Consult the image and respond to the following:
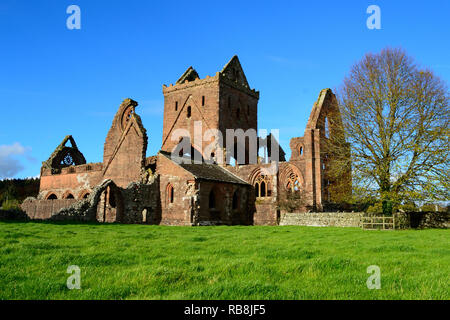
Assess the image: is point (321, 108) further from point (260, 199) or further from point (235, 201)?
point (235, 201)

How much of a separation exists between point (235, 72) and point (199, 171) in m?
19.1

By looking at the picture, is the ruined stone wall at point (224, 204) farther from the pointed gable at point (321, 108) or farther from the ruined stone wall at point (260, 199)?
the pointed gable at point (321, 108)

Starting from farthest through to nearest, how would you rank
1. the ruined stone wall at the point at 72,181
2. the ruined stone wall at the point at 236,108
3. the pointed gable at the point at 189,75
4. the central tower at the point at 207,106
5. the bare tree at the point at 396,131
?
the pointed gable at the point at 189,75
the ruined stone wall at the point at 236,108
the central tower at the point at 207,106
the ruined stone wall at the point at 72,181
the bare tree at the point at 396,131

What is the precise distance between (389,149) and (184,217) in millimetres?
16011

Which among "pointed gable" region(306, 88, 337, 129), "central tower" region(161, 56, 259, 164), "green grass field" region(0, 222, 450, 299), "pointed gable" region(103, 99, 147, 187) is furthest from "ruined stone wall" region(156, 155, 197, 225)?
"green grass field" region(0, 222, 450, 299)

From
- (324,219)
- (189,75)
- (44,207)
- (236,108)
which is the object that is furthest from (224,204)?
(189,75)

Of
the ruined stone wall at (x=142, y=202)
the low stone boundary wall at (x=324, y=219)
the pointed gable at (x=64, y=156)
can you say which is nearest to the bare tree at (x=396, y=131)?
the low stone boundary wall at (x=324, y=219)

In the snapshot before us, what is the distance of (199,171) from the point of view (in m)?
31.3

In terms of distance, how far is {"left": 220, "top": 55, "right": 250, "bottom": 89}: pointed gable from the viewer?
43594 mm

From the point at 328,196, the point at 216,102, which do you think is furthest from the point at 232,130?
the point at 328,196

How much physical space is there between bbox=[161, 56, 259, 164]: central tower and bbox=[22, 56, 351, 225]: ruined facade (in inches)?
4.7

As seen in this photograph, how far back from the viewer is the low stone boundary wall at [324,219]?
25.6 metres

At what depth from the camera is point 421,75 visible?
956 inches

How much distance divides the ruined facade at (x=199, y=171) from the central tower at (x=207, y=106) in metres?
0.12
